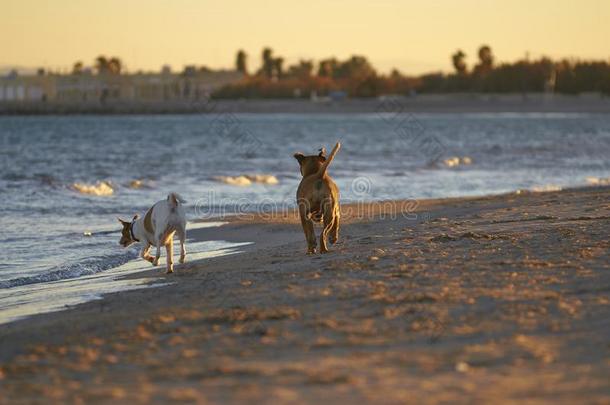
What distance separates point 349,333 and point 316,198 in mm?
4120

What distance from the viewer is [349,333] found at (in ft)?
21.8

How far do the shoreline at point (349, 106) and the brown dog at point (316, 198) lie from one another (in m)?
132

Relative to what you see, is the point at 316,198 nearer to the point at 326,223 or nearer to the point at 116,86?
the point at 326,223

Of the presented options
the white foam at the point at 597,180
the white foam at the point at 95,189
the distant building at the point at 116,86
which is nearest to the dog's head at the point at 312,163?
the white foam at the point at 95,189

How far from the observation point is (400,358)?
6020mm

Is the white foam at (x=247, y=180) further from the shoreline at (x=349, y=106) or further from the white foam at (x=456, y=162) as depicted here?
the shoreline at (x=349, y=106)

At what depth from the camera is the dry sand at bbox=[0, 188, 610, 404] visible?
551 centimetres

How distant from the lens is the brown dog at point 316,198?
1064 centimetres

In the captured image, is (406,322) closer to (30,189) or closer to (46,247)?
(46,247)

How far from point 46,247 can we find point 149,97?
18191 cm

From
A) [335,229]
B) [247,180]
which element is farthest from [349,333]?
[247,180]

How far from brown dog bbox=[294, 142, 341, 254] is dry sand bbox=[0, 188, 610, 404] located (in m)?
0.40

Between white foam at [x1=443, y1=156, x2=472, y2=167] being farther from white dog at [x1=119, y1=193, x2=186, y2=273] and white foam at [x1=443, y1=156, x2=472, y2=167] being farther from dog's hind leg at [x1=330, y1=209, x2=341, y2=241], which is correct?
white dog at [x1=119, y1=193, x2=186, y2=273]

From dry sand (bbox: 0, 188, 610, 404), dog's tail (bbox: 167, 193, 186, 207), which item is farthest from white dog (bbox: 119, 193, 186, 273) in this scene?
dry sand (bbox: 0, 188, 610, 404)
